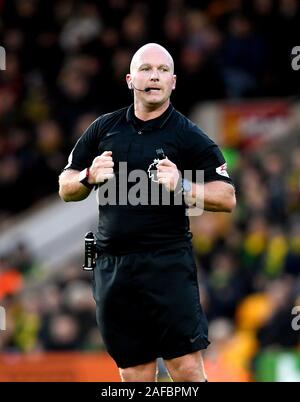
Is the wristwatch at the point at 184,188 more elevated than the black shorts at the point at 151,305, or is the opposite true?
the wristwatch at the point at 184,188

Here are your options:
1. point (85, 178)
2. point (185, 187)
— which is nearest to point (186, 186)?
point (185, 187)

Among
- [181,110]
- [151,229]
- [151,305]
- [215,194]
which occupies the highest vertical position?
[181,110]

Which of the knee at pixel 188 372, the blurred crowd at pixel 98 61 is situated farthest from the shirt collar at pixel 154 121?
the blurred crowd at pixel 98 61

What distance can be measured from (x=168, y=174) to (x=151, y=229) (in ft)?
1.42

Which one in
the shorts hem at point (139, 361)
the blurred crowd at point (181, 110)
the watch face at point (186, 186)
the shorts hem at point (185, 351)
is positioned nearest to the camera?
the watch face at point (186, 186)

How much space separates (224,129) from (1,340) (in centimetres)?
400

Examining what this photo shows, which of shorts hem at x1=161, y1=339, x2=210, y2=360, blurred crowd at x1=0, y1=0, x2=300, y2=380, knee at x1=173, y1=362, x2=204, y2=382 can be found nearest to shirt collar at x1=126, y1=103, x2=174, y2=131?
shorts hem at x1=161, y1=339, x2=210, y2=360

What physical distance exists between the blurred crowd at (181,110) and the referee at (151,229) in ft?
15.4

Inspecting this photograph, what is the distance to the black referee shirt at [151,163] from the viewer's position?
6.99 meters

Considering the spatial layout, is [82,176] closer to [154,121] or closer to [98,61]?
[154,121]

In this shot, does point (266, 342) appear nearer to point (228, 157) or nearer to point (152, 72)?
point (228, 157)

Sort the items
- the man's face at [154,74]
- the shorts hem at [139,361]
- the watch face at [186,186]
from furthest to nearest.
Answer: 1. the shorts hem at [139,361]
2. the man's face at [154,74]
3. the watch face at [186,186]

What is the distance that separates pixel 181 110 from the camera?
1541cm

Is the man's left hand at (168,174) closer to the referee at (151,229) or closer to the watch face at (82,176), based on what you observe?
the referee at (151,229)
